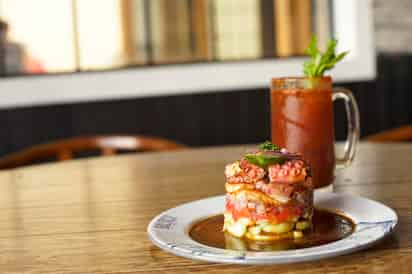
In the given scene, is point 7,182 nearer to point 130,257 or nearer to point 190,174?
point 190,174

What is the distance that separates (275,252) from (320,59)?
43cm

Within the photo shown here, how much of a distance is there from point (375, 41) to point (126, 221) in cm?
261

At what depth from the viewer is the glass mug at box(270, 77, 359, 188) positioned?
1.09m

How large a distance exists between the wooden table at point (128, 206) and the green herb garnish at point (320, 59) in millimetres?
218

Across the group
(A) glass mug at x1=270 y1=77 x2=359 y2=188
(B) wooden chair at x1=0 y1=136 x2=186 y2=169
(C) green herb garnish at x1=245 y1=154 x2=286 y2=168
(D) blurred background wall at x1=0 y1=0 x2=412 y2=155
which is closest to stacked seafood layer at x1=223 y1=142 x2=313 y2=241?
(C) green herb garnish at x1=245 y1=154 x2=286 y2=168

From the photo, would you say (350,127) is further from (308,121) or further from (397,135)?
(397,135)

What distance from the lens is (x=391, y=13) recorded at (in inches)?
133

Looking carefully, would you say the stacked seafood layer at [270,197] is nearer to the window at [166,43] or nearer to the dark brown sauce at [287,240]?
the dark brown sauce at [287,240]

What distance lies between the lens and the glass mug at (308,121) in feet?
3.57

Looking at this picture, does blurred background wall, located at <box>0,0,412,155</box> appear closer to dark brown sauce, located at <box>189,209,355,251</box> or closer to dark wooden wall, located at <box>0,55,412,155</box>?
dark wooden wall, located at <box>0,55,412,155</box>

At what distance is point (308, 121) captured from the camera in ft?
3.59

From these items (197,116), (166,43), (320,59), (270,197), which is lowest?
(197,116)

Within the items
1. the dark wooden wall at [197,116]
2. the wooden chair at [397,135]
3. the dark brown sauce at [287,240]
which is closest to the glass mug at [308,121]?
the dark brown sauce at [287,240]

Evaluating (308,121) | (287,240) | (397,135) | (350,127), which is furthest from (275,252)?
(397,135)
